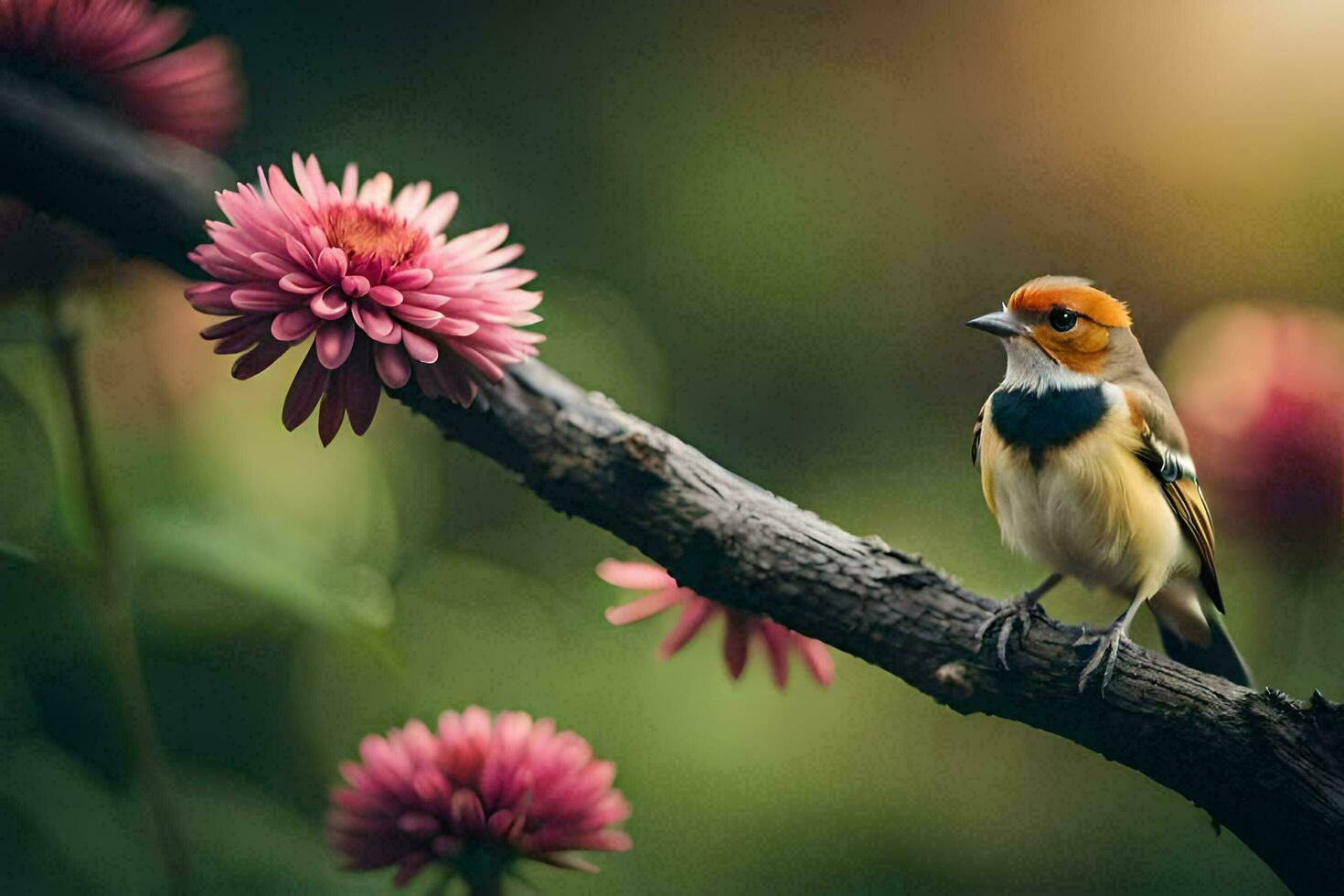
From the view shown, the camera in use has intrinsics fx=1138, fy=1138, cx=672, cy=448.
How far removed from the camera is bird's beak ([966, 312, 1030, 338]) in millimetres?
389

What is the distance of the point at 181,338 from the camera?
0.67 meters

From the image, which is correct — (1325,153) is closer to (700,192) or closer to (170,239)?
(700,192)

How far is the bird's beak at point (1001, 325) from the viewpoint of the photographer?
0.39 m

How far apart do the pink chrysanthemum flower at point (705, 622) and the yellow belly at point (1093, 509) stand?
0.10 metres

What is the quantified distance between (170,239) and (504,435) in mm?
186

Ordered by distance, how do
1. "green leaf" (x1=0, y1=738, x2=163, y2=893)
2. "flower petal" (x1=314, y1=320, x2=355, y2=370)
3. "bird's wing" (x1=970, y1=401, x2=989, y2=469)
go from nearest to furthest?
1. "flower petal" (x1=314, y1=320, x2=355, y2=370)
2. "bird's wing" (x1=970, y1=401, x2=989, y2=469)
3. "green leaf" (x1=0, y1=738, x2=163, y2=893)

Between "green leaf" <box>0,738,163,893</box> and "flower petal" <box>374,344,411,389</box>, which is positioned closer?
"flower petal" <box>374,344,411,389</box>

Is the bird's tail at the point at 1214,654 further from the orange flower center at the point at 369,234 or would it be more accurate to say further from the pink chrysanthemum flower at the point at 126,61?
the pink chrysanthemum flower at the point at 126,61

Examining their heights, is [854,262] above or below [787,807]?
above

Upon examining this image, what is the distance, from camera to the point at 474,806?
0.44 meters

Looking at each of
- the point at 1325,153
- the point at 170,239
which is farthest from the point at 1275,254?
Answer: the point at 170,239

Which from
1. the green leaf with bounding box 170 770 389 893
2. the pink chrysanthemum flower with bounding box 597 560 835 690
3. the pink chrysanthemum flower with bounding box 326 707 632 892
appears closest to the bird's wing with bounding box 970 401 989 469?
the pink chrysanthemum flower with bounding box 597 560 835 690

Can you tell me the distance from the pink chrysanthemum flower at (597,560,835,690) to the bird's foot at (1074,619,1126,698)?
0.35 feet

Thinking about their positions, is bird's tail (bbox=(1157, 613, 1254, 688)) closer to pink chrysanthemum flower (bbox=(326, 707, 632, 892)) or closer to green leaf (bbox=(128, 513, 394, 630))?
pink chrysanthemum flower (bbox=(326, 707, 632, 892))
